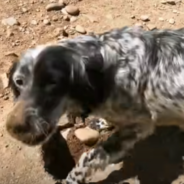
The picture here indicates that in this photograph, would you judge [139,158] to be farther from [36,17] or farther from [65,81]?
[36,17]

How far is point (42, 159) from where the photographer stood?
367 cm

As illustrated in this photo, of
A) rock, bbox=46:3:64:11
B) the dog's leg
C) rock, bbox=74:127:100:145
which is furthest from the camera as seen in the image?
rock, bbox=46:3:64:11

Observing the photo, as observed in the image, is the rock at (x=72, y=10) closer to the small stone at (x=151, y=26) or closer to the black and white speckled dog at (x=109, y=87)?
the small stone at (x=151, y=26)

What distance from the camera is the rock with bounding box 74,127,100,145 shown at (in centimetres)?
376

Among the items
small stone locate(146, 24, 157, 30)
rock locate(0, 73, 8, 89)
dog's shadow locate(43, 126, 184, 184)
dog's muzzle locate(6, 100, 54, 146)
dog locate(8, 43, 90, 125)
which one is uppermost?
dog locate(8, 43, 90, 125)

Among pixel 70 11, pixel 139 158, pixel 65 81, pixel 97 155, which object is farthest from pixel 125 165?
pixel 70 11

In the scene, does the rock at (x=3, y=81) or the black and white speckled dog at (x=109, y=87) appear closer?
the black and white speckled dog at (x=109, y=87)

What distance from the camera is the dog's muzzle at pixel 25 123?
8.81 feet

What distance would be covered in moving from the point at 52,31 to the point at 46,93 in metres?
1.84

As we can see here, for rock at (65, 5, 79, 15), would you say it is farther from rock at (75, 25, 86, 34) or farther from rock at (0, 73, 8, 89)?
rock at (0, 73, 8, 89)

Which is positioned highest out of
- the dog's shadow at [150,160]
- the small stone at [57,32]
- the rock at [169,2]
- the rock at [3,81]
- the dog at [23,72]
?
the dog at [23,72]

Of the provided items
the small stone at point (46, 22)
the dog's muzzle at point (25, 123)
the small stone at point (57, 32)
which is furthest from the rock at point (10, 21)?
the dog's muzzle at point (25, 123)

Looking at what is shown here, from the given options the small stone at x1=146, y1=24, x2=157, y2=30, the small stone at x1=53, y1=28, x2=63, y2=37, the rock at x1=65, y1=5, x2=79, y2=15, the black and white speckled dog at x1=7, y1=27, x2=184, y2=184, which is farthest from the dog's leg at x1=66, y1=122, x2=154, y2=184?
the rock at x1=65, y1=5, x2=79, y2=15

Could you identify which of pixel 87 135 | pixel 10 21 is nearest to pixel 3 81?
pixel 10 21
